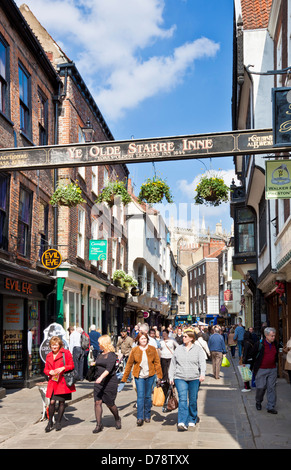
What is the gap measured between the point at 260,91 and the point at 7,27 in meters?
8.08

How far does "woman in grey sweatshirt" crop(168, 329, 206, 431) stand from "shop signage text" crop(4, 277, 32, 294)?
6.09 m

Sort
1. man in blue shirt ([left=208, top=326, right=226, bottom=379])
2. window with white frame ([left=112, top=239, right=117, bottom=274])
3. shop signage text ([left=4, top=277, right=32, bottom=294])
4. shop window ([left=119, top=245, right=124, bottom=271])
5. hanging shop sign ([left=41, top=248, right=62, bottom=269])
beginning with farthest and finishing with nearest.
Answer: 1. shop window ([left=119, top=245, right=124, bottom=271])
2. window with white frame ([left=112, top=239, right=117, bottom=274])
3. man in blue shirt ([left=208, top=326, right=226, bottom=379])
4. hanging shop sign ([left=41, top=248, right=62, bottom=269])
5. shop signage text ([left=4, top=277, right=32, bottom=294])

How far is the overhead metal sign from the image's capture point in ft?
31.8

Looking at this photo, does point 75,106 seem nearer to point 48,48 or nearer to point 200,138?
point 48,48

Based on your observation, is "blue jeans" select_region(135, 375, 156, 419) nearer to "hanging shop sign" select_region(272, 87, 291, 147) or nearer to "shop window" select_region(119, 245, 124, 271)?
"hanging shop sign" select_region(272, 87, 291, 147)

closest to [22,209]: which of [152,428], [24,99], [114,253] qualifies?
[24,99]

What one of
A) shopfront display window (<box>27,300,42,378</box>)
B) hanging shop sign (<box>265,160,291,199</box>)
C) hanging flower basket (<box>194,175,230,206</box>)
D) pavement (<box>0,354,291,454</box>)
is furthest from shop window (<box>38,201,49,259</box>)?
hanging shop sign (<box>265,160,291,199</box>)

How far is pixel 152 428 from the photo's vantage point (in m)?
9.01

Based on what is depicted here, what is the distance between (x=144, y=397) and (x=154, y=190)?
13.4ft

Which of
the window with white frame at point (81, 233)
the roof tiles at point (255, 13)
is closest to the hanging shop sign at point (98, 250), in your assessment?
the window with white frame at point (81, 233)

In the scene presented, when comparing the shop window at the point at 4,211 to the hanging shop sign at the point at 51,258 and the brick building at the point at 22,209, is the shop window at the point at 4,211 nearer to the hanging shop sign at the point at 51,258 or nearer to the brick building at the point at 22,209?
the brick building at the point at 22,209

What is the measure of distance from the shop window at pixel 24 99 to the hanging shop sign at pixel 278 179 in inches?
308

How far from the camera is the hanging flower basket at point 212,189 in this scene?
10727 millimetres

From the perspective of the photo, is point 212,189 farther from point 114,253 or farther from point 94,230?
point 114,253
